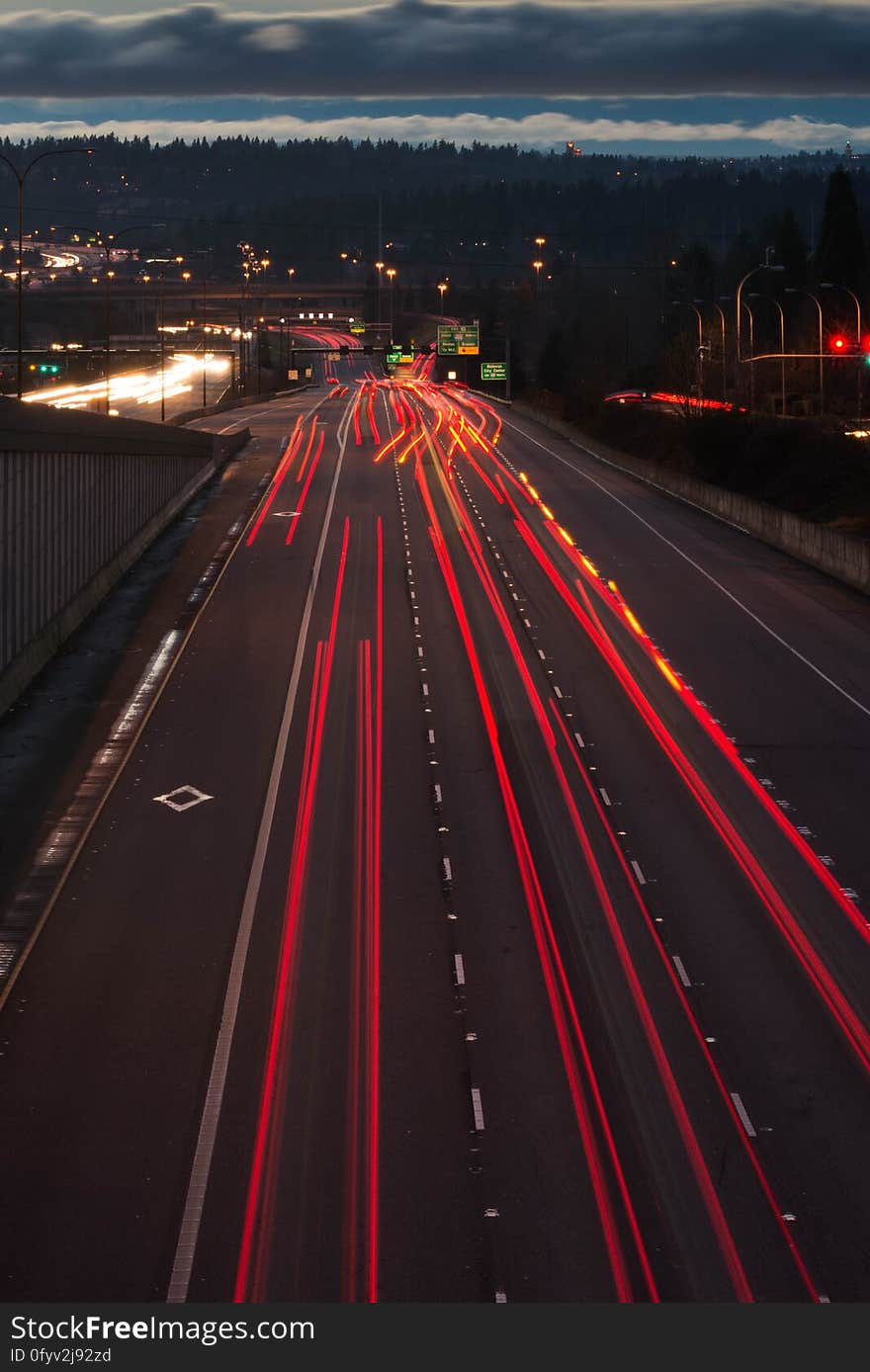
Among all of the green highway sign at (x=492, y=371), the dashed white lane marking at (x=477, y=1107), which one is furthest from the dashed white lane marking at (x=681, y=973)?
the green highway sign at (x=492, y=371)

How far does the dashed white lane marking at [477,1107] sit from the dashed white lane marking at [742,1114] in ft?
9.08

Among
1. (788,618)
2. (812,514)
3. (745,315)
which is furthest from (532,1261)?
(745,315)

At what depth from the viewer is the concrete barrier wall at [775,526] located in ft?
174

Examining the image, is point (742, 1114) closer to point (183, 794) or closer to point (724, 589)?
point (183, 794)

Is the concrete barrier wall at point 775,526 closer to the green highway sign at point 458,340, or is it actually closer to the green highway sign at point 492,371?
the green highway sign at point 492,371

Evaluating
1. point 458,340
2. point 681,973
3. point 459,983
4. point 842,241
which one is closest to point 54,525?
point 459,983

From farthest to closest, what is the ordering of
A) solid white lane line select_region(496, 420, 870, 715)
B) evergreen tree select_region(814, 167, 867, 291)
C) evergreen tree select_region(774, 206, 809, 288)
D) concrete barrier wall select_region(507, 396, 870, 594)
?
evergreen tree select_region(774, 206, 809, 288) → evergreen tree select_region(814, 167, 867, 291) → concrete barrier wall select_region(507, 396, 870, 594) → solid white lane line select_region(496, 420, 870, 715)

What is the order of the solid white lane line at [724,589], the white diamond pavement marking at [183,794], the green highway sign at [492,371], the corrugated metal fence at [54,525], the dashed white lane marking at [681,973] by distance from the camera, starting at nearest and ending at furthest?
the dashed white lane marking at [681,973] → the white diamond pavement marking at [183,794] → the corrugated metal fence at [54,525] → the solid white lane line at [724,589] → the green highway sign at [492,371]

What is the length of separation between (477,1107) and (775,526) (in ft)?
149

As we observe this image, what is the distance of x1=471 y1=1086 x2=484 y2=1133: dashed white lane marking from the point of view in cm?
1819

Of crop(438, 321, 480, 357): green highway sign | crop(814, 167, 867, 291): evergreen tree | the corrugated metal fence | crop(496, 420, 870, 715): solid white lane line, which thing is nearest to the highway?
crop(496, 420, 870, 715): solid white lane line

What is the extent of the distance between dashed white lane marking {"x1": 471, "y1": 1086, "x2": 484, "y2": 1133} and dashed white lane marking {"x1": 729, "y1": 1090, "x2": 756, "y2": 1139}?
2769 millimetres

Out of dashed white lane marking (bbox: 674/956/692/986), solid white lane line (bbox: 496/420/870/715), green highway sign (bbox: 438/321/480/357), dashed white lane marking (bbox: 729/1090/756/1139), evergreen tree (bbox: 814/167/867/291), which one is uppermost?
evergreen tree (bbox: 814/167/867/291)

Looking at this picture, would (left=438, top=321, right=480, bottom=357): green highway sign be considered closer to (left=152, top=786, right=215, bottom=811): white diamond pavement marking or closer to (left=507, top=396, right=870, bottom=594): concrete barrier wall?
(left=507, top=396, right=870, bottom=594): concrete barrier wall
